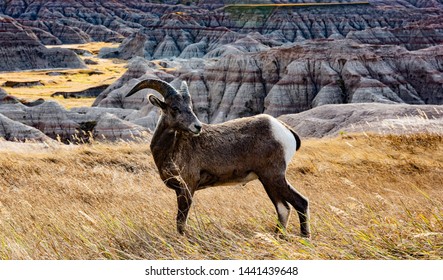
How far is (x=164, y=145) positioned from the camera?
6316 mm

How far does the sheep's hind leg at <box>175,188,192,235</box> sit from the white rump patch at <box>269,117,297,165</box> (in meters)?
1.16

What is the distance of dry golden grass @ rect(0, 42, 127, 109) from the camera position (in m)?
75.2

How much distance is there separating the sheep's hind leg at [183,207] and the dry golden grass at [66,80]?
64703mm

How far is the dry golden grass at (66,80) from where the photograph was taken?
75188 millimetres

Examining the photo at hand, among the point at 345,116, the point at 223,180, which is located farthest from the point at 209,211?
the point at 345,116

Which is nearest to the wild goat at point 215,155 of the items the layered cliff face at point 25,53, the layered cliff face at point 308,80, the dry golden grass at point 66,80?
the layered cliff face at point 308,80

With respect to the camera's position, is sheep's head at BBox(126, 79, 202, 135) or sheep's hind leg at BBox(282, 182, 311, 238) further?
sheep's hind leg at BBox(282, 182, 311, 238)

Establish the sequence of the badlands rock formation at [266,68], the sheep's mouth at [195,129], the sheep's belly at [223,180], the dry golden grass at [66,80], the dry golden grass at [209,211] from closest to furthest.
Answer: the dry golden grass at [209,211]
the sheep's mouth at [195,129]
the sheep's belly at [223,180]
the badlands rock formation at [266,68]
the dry golden grass at [66,80]

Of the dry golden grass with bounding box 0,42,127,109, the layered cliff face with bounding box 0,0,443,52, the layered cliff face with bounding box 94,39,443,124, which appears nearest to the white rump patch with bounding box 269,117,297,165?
the layered cliff face with bounding box 94,39,443,124

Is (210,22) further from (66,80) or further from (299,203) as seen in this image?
(299,203)

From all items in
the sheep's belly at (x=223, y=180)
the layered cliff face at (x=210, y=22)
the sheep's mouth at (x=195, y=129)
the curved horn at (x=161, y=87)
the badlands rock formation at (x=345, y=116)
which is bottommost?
the layered cliff face at (x=210, y=22)

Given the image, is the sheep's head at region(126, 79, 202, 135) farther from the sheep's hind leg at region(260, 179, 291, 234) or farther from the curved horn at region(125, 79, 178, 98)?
the sheep's hind leg at region(260, 179, 291, 234)

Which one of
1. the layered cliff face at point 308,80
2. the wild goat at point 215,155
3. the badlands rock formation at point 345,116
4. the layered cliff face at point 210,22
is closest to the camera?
the wild goat at point 215,155

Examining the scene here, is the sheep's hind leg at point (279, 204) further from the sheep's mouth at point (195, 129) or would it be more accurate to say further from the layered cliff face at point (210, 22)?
the layered cliff face at point (210, 22)
